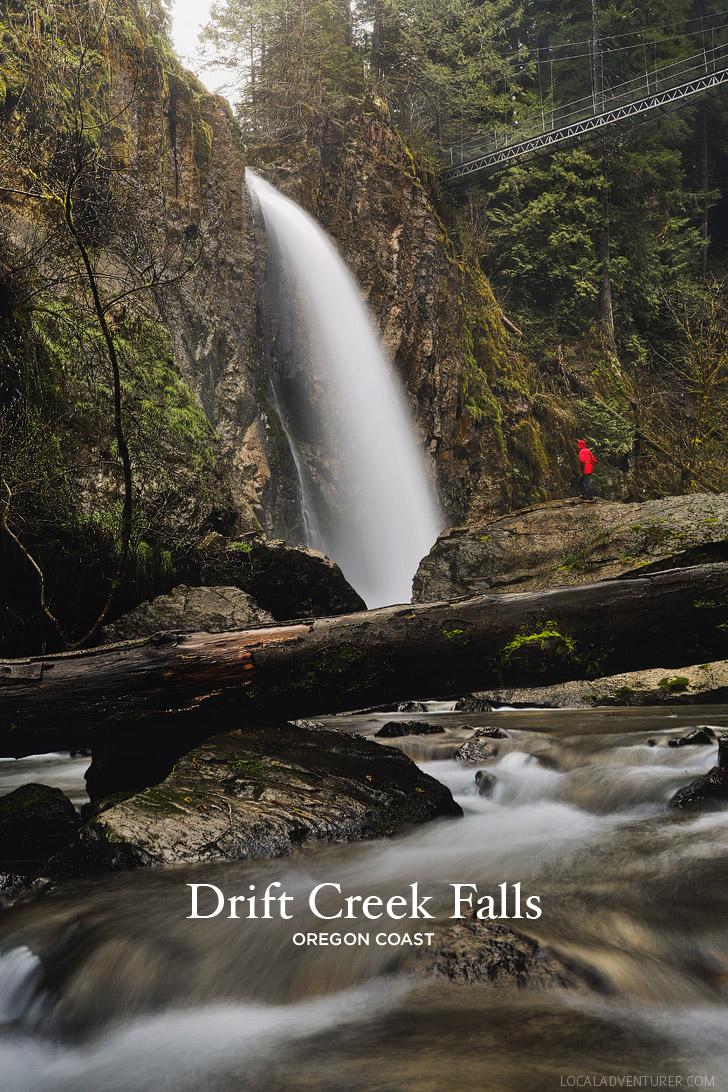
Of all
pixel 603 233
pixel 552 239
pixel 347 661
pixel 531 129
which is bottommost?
pixel 347 661

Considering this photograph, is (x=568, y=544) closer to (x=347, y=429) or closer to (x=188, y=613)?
(x=188, y=613)

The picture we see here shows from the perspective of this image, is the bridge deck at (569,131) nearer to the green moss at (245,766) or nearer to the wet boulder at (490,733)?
the wet boulder at (490,733)

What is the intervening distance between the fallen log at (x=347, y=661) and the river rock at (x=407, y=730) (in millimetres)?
2781

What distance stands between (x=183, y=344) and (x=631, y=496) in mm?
16576

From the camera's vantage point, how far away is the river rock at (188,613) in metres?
7.89

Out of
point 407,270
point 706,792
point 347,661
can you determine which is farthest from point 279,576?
point 407,270

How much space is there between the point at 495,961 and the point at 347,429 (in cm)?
1678

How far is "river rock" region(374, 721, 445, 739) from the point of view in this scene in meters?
6.88

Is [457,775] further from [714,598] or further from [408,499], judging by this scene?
[408,499]

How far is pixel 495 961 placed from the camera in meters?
2.74

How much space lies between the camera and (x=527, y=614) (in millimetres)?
3994

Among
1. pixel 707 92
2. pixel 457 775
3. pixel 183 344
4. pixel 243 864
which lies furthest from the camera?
pixel 707 92

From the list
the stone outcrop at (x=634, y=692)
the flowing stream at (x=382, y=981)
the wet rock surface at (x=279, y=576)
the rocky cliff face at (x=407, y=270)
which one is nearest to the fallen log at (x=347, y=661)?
the flowing stream at (x=382, y=981)

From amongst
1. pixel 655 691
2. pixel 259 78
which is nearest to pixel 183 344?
pixel 655 691
